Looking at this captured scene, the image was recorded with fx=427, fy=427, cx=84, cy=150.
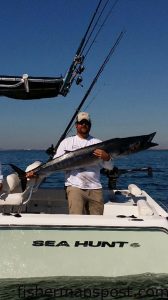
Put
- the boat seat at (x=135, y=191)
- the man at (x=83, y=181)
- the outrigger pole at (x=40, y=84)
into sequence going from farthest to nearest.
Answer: the boat seat at (x=135, y=191) < the outrigger pole at (x=40, y=84) < the man at (x=83, y=181)

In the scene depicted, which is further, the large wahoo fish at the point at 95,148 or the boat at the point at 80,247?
the large wahoo fish at the point at 95,148

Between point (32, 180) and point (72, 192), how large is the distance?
52cm

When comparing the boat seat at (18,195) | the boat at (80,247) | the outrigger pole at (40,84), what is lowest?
the boat at (80,247)

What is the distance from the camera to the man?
5090 millimetres

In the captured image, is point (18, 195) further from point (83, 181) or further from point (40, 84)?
point (40, 84)

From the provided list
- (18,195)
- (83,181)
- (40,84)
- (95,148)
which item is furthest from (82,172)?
(40,84)

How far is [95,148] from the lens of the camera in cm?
496

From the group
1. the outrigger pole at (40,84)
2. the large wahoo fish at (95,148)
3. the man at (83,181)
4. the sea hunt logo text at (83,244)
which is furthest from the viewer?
the outrigger pole at (40,84)

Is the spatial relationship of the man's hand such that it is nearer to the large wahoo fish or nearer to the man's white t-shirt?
the large wahoo fish

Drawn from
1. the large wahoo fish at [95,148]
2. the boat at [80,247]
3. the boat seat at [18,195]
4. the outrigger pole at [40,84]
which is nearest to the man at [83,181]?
the large wahoo fish at [95,148]

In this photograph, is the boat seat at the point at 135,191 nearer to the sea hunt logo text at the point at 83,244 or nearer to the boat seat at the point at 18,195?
the boat seat at the point at 18,195

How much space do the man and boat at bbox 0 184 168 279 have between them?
54 cm

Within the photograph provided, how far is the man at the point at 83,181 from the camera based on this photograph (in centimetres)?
509

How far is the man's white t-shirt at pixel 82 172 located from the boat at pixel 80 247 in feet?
2.18
